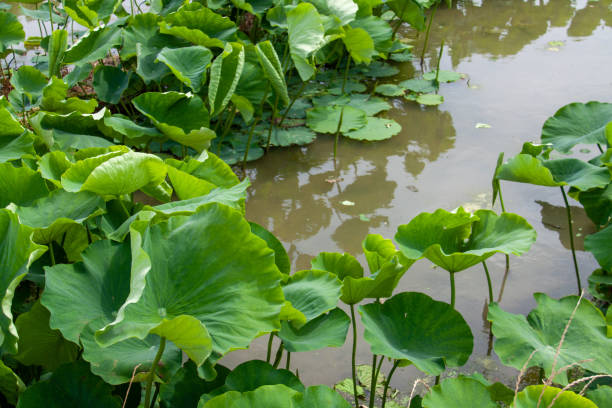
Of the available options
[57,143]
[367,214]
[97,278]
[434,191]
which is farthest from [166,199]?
[434,191]

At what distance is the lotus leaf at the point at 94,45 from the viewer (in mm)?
2317

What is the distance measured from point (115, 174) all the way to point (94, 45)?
4.91 feet

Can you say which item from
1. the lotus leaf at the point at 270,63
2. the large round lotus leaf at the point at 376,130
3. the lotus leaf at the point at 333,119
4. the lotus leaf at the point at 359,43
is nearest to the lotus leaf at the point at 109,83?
the lotus leaf at the point at 270,63

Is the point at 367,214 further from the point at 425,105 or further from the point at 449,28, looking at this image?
the point at 449,28

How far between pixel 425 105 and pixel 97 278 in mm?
2778

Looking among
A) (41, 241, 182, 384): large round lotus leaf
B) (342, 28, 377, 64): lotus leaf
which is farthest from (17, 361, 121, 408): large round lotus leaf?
(342, 28, 377, 64): lotus leaf

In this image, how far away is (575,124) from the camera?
2131 millimetres

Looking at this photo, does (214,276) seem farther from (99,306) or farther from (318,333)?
(318,333)

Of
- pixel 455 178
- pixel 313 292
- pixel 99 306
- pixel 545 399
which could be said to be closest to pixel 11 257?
pixel 99 306

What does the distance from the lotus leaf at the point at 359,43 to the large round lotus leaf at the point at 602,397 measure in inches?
95.5

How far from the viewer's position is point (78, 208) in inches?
47.3

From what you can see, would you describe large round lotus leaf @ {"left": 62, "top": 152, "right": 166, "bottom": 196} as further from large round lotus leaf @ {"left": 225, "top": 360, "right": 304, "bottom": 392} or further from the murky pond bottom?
the murky pond bottom

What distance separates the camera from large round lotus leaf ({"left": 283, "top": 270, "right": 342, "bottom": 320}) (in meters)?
1.23

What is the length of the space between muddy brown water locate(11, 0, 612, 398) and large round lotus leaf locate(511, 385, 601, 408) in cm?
72
